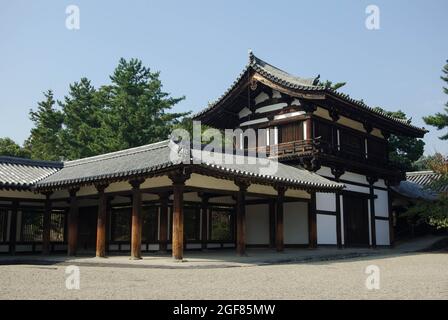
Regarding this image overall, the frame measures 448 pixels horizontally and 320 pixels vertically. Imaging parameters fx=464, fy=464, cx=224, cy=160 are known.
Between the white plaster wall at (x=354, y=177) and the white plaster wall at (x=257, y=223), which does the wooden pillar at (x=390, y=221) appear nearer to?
the white plaster wall at (x=354, y=177)

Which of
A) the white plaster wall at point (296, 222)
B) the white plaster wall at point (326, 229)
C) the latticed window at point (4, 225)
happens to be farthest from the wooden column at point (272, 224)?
the latticed window at point (4, 225)

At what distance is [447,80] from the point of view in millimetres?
32969

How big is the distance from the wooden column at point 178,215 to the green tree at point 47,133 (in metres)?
34.9

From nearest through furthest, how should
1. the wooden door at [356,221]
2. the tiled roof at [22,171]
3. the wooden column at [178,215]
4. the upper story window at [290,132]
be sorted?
the wooden column at [178,215] < the tiled roof at [22,171] < the upper story window at [290,132] < the wooden door at [356,221]

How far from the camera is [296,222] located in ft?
67.7

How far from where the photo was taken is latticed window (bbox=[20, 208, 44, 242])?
20.2 metres

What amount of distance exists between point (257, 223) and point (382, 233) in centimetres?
739

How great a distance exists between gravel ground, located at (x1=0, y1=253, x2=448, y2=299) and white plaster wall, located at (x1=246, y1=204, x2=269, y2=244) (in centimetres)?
897

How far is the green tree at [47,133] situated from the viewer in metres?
46.9

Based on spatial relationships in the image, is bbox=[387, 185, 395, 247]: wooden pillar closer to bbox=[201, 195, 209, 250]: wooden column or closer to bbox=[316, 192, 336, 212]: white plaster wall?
bbox=[316, 192, 336, 212]: white plaster wall

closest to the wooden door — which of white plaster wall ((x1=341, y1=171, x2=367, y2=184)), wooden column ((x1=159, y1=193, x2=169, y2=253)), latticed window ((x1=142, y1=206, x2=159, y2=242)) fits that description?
white plaster wall ((x1=341, y1=171, x2=367, y2=184))

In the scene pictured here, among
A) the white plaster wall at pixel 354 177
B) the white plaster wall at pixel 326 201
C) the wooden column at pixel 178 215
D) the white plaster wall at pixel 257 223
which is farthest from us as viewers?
the white plaster wall at pixel 354 177

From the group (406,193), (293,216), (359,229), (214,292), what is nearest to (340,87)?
(406,193)
